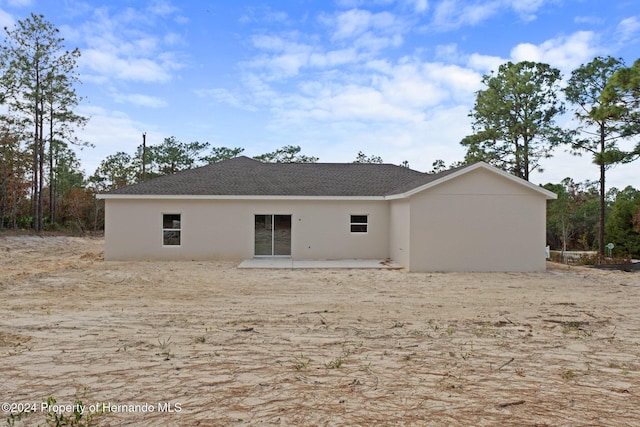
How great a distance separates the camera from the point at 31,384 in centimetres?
416

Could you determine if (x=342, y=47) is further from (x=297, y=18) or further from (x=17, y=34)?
(x=17, y=34)

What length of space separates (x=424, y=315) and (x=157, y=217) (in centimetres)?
1190

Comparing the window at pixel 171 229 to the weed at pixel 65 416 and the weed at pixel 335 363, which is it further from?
the weed at pixel 65 416

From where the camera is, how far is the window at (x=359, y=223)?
53.7 ft

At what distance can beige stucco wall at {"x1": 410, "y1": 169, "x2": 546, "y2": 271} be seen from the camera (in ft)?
44.2

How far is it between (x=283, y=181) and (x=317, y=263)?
15.1 ft

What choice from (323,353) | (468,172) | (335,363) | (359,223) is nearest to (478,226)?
(468,172)

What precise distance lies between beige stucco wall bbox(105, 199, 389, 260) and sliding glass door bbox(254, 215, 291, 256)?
0.27 m

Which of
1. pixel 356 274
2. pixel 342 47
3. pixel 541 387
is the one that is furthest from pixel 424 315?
pixel 342 47

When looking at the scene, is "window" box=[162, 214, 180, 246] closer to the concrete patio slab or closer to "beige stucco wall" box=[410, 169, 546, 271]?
the concrete patio slab

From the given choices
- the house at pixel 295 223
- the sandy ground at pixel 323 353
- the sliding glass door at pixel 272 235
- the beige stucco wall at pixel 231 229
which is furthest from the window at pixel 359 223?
the sandy ground at pixel 323 353

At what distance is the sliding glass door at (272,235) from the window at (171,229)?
10.3ft

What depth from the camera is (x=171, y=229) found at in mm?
15875

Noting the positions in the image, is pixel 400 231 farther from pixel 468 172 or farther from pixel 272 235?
pixel 272 235
